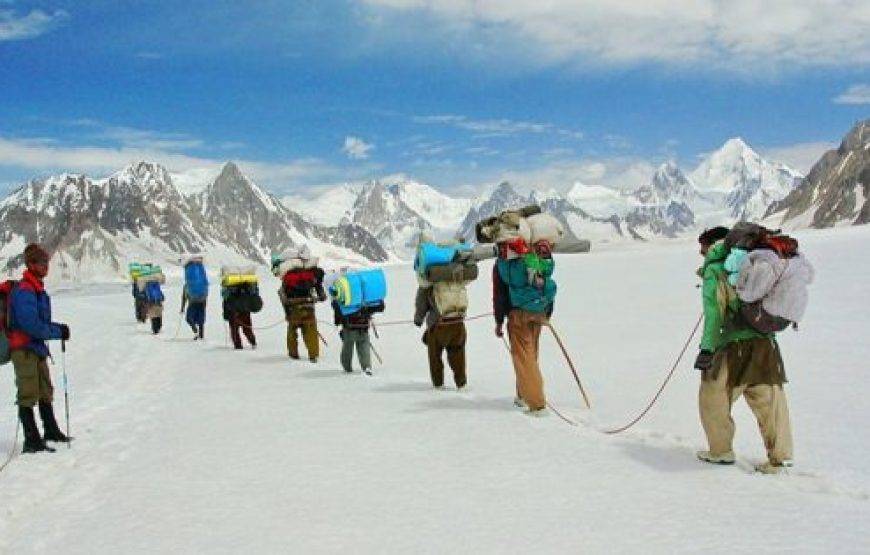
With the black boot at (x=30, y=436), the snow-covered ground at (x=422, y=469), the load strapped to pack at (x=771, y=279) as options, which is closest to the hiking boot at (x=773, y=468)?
the snow-covered ground at (x=422, y=469)

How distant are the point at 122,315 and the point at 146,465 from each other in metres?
32.6

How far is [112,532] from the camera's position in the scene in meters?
6.13

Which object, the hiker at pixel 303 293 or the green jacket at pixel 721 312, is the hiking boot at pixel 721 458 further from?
the hiker at pixel 303 293

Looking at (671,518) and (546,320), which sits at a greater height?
(546,320)

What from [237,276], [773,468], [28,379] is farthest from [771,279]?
[237,276]

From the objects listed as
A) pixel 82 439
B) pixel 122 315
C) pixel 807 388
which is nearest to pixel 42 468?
pixel 82 439

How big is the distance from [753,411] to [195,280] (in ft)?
60.3

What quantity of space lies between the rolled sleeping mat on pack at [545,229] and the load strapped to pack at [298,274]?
7.57 meters

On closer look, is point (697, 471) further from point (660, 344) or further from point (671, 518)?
point (660, 344)

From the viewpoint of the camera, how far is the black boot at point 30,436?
9398 millimetres

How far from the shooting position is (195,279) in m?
22.7

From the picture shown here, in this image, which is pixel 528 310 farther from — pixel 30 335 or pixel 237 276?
pixel 237 276

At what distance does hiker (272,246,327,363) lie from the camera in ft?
53.6

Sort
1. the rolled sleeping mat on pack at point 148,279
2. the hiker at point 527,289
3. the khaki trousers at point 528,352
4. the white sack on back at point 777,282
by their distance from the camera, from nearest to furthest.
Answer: the white sack on back at point 777,282 → the hiker at point 527,289 → the khaki trousers at point 528,352 → the rolled sleeping mat on pack at point 148,279
